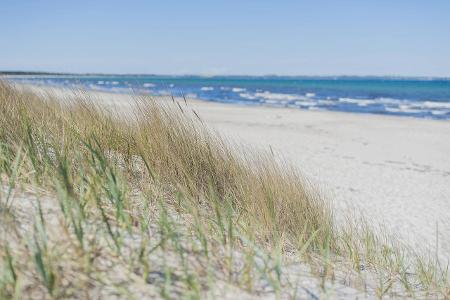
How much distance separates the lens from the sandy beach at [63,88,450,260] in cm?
494

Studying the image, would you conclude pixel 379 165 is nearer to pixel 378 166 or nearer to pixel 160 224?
pixel 378 166

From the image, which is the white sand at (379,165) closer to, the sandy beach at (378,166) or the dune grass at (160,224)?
the sandy beach at (378,166)

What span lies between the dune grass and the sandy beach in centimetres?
45

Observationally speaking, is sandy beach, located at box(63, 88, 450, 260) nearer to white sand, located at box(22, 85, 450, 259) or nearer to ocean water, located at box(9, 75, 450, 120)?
white sand, located at box(22, 85, 450, 259)

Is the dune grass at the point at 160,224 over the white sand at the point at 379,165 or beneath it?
over

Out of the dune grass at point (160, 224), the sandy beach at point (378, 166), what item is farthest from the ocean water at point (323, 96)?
the sandy beach at point (378, 166)

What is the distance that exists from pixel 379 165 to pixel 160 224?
7.82 meters

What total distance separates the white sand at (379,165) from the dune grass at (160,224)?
0.57m

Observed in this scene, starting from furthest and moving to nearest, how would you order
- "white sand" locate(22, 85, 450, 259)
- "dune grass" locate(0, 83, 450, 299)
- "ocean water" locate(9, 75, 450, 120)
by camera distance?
"ocean water" locate(9, 75, 450, 120) → "white sand" locate(22, 85, 450, 259) → "dune grass" locate(0, 83, 450, 299)

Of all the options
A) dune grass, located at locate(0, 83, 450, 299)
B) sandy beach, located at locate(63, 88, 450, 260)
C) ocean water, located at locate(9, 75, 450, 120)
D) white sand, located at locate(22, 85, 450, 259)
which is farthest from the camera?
ocean water, located at locate(9, 75, 450, 120)

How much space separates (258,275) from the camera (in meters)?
1.80

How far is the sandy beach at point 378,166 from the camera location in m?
4.94

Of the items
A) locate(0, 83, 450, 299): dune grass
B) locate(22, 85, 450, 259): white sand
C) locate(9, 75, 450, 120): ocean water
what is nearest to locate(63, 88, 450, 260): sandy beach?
locate(22, 85, 450, 259): white sand

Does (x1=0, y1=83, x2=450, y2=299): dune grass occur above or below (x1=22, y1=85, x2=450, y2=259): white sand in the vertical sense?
above
